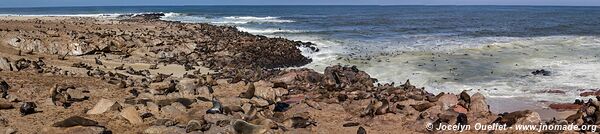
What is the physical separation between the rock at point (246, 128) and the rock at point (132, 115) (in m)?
1.87

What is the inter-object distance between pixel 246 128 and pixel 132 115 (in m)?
2.23

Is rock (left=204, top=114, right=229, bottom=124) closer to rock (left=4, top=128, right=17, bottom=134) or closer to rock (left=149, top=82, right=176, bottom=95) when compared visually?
rock (left=4, top=128, right=17, bottom=134)

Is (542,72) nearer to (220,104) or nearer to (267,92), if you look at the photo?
(267,92)

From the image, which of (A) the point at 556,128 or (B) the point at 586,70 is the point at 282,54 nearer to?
(B) the point at 586,70

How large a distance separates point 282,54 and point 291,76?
962 cm

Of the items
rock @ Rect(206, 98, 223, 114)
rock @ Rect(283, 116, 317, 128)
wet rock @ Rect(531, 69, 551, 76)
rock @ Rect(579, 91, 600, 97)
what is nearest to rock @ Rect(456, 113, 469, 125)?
rock @ Rect(283, 116, 317, 128)

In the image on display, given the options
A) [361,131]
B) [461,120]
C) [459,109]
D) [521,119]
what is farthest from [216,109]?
[521,119]

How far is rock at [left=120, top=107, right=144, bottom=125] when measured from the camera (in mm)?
9721

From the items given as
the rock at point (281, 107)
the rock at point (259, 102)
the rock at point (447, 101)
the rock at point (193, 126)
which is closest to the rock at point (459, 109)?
the rock at point (447, 101)

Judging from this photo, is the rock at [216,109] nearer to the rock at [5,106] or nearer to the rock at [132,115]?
the rock at [132,115]

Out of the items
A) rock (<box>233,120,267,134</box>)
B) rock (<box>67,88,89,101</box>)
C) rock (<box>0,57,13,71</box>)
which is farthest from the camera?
rock (<box>0,57,13,71</box>)

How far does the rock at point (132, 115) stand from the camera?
972cm

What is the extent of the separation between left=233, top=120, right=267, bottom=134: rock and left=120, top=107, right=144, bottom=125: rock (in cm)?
187

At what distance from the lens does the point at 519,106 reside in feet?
46.1
